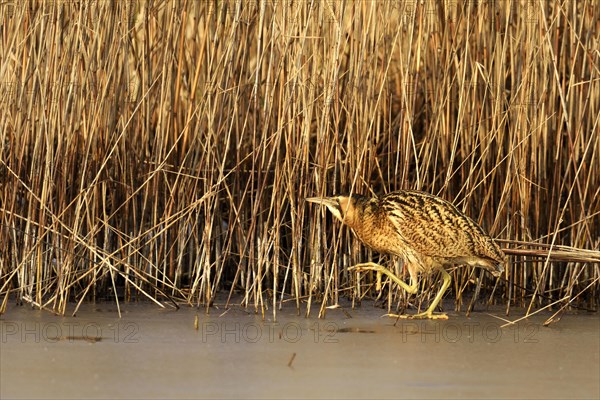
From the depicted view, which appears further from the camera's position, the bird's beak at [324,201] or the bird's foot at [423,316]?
the bird's beak at [324,201]

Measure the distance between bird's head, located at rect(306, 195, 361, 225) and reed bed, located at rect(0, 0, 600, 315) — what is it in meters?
0.08

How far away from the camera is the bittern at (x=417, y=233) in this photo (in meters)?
6.27

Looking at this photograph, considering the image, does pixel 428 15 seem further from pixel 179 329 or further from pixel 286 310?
pixel 179 329

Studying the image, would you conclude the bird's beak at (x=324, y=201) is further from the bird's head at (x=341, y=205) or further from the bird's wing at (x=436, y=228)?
the bird's wing at (x=436, y=228)

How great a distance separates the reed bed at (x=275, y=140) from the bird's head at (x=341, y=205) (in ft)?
0.26

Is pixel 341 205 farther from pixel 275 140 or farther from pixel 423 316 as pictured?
pixel 423 316

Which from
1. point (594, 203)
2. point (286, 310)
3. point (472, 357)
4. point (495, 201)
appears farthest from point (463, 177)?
point (472, 357)

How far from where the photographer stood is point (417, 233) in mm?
6410

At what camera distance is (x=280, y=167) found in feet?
22.0

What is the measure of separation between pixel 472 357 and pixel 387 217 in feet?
4.31

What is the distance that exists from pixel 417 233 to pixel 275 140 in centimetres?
89

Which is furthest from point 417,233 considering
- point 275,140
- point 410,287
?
point 275,140

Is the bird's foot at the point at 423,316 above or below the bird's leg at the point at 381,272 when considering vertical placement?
below

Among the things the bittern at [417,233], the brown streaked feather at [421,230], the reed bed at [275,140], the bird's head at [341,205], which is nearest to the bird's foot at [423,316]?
the bittern at [417,233]
